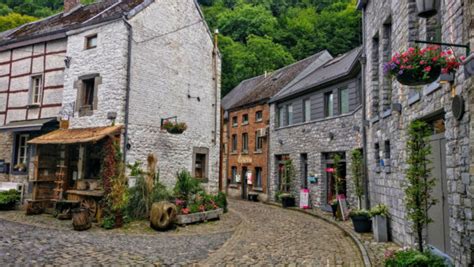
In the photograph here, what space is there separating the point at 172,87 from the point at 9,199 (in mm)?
7144

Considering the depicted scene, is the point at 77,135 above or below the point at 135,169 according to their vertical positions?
above

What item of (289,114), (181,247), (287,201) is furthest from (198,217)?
(289,114)

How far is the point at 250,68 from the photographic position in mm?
34000

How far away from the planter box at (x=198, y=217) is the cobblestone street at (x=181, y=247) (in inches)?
45.7

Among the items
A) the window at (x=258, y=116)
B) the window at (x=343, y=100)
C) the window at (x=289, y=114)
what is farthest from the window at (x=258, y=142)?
the window at (x=343, y=100)

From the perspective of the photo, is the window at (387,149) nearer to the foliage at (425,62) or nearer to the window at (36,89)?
the foliage at (425,62)

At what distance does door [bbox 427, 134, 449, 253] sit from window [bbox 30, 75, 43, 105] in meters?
14.0

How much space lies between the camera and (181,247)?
333 inches

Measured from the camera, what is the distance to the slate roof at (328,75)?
1509 centimetres

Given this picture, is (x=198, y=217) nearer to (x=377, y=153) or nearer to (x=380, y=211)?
(x=380, y=211)

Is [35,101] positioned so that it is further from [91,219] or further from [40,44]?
[91,219]

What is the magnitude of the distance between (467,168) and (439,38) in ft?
9.09

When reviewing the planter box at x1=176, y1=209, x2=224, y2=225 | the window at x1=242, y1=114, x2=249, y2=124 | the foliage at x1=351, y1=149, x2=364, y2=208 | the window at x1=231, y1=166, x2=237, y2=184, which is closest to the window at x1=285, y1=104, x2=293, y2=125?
the window at x1=242, y1=114, x2=249, y2=124

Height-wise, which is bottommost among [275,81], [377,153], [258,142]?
[377,153]
